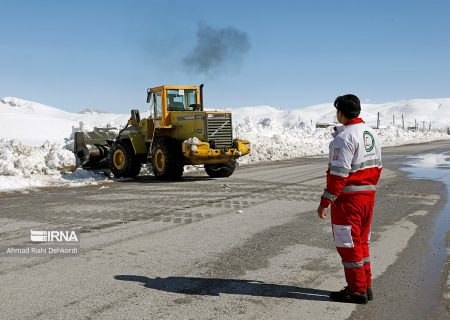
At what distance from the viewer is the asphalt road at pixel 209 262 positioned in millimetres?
4055

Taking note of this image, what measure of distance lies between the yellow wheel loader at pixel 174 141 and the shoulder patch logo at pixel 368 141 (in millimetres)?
8920

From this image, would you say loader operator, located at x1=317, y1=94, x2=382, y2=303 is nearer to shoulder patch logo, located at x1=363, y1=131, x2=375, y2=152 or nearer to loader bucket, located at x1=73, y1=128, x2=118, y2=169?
shoulder patch logo, located at x1=363, y1=131, x2=375, y2=152

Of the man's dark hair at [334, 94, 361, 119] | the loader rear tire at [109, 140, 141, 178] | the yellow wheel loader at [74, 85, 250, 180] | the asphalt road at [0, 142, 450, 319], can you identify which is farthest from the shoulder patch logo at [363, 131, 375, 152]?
the loader rear tire at [109, 140, 141, 178]

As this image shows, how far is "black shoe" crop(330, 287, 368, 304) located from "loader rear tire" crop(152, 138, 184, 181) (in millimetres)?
9426

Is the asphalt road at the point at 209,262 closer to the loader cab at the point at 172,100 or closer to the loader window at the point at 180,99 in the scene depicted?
the loader cab at the point at 172,100

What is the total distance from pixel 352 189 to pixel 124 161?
36.6ft

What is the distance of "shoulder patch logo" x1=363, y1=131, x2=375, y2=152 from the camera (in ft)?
13.6

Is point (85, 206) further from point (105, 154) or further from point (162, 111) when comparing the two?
point (105, 154)

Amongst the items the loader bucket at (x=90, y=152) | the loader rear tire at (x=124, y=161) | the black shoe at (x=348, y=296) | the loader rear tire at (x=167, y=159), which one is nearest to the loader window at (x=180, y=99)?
the loader rear tire at (x=167, y=159)

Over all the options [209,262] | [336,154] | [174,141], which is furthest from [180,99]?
[336,154]

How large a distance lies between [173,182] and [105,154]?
3.54 m

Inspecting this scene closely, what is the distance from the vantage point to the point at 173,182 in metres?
13.2

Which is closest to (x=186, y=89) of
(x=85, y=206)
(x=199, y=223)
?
(x=85, y=206)

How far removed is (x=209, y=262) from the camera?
5.38m
